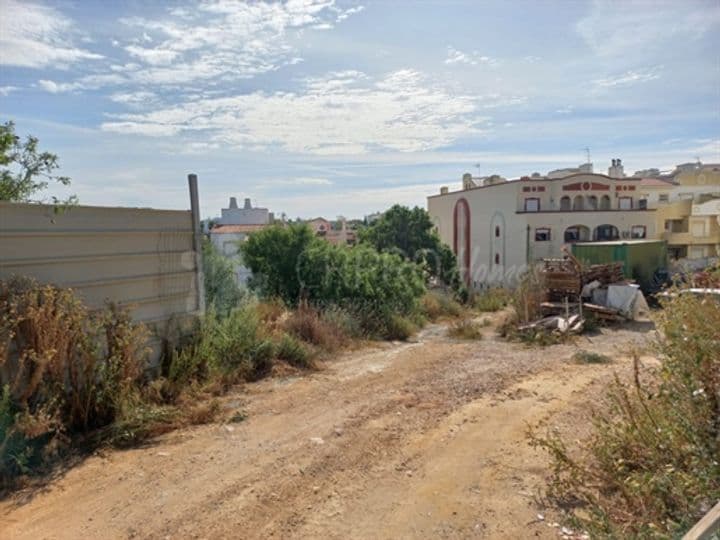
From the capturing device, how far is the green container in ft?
50.5

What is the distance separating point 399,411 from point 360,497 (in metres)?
1.72

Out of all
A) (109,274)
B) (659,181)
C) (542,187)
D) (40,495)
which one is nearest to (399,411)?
(40,495)

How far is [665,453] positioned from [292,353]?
479 cm

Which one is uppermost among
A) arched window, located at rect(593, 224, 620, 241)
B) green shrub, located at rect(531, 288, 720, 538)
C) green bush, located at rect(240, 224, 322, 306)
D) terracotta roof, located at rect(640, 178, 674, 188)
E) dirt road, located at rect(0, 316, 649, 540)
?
terracotta roof, located at rect(640, 178, 674, 188)

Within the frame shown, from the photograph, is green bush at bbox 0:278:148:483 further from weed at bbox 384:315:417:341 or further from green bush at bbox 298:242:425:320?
weed at bbox 384:315:417:341

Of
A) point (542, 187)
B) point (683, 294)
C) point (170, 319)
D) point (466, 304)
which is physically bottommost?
point (466, 304)

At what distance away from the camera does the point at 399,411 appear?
15.4 feet

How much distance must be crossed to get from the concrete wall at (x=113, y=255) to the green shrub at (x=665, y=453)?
14.5 feet

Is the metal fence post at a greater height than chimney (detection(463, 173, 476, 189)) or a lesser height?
lesser

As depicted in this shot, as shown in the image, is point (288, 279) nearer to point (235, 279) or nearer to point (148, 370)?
point (235, 279)

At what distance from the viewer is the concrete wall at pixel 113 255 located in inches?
164

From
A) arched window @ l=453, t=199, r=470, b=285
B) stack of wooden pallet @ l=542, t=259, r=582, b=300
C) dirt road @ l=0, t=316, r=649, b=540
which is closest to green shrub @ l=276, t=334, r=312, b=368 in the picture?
dirt road @ l=0, t=316, r=649, b=540

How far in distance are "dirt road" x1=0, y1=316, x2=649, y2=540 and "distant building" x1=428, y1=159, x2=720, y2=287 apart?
20.8 m

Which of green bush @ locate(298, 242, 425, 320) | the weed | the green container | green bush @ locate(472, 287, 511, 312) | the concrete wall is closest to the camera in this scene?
the concrete wall
